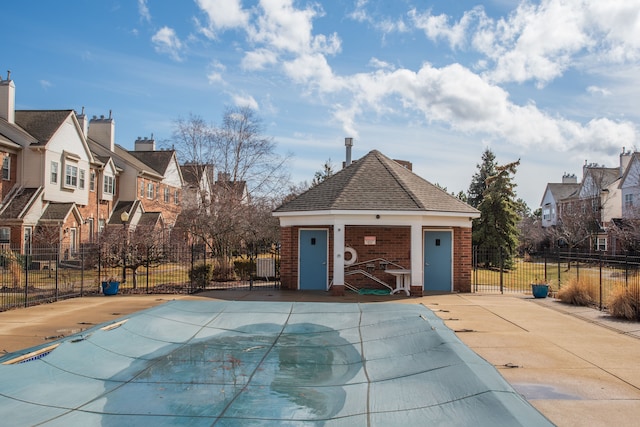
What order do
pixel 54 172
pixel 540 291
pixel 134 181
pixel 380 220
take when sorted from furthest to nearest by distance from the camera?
pixel 134 181 < pixel 54 172 < pixel 380 220 < pixel 540 291

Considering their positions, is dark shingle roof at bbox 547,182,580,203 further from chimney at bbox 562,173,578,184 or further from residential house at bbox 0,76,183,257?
residential house at bbox 0,76,183,257

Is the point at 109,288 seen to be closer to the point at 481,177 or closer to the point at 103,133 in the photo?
the point at 103,133

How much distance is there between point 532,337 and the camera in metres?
10.5

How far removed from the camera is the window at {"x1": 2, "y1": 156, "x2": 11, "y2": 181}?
27.4 meters

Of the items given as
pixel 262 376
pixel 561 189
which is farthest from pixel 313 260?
pixel 561 189

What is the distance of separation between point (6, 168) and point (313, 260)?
66.6ft

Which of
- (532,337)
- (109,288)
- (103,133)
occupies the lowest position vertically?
(532,337)

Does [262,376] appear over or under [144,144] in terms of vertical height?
under

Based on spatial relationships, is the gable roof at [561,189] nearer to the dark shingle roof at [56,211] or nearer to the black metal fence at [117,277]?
the black metal fence at [117,277]

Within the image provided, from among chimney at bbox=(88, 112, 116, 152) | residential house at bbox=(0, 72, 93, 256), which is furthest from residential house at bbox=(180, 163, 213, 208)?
chimney at bbox=(88, 112, 116, 152)

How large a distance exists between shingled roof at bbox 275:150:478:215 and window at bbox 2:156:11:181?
60.4 feet

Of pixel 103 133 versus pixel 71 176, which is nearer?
pixel 71 176

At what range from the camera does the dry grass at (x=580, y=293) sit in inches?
590

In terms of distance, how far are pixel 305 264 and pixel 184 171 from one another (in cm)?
3797
